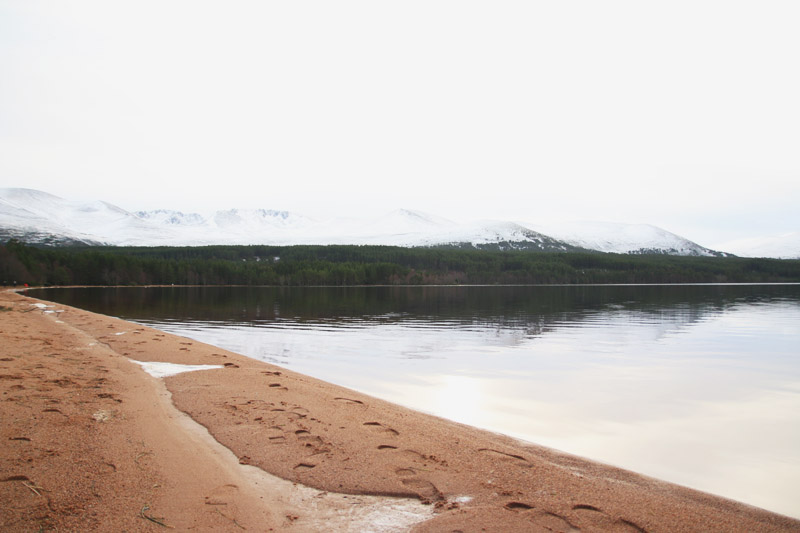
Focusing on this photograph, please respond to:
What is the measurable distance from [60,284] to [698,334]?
13828cm

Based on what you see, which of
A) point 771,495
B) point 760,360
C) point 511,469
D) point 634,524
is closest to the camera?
point 634,524

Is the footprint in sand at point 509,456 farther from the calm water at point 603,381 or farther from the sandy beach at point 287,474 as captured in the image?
the calm water at point 603,381

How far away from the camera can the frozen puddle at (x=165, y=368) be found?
49.4 feet

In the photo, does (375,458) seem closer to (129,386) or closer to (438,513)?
(438,513)

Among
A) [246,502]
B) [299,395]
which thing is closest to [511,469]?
[246,502]

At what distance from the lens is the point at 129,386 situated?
12797mm

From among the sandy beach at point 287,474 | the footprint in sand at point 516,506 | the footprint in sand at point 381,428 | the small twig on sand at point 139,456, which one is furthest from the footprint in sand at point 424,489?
the small twig on sand at point 139,456

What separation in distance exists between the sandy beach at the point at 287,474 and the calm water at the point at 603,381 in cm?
238

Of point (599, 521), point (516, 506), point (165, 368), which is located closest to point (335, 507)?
point (516, 506)

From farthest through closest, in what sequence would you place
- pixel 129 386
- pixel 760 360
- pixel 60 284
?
pixel 60 284 → pixel 760 360 → pixel 129 386

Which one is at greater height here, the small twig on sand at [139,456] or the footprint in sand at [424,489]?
the small twig on sand at [139,456]

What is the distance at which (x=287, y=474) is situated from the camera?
7496 millimetres

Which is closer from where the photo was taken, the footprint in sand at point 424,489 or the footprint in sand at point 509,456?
the footprint in sand at point 424,489

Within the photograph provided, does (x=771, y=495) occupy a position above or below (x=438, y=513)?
below
